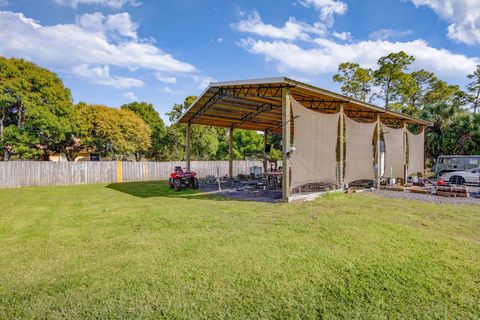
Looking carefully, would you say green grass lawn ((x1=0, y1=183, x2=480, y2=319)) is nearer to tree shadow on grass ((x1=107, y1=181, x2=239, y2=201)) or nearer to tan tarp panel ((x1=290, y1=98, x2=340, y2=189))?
tan tarp panel ((x1=290, y1=98, x2=340, y2=189))

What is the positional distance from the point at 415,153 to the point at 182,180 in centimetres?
1227

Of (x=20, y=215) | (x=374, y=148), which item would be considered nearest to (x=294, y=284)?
(x=20, y=215)

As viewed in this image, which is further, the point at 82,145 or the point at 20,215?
the point at 82,145

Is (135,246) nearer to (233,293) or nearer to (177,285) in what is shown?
(177,285)

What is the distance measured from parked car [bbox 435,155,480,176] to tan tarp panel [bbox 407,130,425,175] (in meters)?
1.15

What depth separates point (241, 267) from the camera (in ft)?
9.97

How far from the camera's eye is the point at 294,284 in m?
2.65

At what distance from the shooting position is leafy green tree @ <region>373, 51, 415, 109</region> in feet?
70.3

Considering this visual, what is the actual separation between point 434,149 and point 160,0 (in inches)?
731

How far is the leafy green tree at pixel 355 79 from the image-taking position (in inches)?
898

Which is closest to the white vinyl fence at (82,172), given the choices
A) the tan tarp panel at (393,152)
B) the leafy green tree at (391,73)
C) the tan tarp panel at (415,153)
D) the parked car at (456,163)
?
the tan tarp panel at (393,152)

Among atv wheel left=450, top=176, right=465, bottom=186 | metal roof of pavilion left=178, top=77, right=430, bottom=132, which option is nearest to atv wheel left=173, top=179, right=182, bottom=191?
metal roof of pavilion left=178, top=77, right=430, bottom=132

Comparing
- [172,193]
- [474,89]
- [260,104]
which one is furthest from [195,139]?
[474,89]

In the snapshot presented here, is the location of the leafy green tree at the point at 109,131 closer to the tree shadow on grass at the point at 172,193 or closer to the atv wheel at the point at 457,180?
the tree shadow on grass at the point at 172,193
